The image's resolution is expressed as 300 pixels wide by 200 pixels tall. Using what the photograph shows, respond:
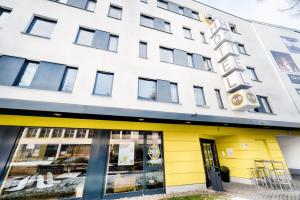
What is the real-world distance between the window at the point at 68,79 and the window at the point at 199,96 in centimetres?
751

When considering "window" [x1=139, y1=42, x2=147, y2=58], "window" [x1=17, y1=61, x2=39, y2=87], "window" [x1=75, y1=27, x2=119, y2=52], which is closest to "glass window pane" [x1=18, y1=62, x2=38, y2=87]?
"window" [x1=17, y1=61, x2=39, y2=87]

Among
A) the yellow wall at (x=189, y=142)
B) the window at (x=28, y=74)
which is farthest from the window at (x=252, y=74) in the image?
the window at (x=28, y=74)

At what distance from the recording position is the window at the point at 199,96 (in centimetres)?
927

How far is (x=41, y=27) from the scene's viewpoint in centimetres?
777

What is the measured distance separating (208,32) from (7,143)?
16.0 metres

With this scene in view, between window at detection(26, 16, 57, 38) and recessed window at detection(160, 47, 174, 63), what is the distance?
688 centimetres

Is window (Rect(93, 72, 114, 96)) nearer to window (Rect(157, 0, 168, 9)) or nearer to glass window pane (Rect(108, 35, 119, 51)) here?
glass window pane (Rect(108, 35, 119, 51))

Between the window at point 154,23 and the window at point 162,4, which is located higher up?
the window at point 162,4

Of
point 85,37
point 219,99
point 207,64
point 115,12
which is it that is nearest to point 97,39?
point 85,37

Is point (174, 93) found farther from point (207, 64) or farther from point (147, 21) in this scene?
point (147, 21)

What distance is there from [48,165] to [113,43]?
741cm

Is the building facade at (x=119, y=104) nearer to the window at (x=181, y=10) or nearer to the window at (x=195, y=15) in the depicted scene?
the window at (x=181, y=10)

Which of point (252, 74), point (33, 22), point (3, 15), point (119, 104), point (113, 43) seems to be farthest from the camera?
point (252, 74)

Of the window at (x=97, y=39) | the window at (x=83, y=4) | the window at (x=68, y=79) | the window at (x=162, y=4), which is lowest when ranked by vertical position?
the window at (x=68, y=79)
